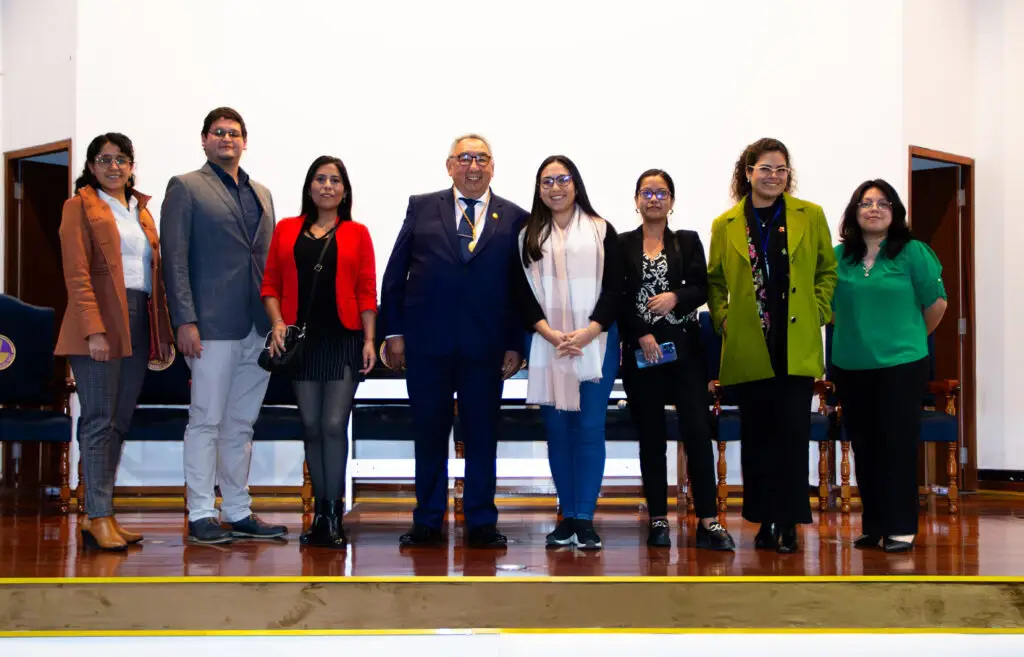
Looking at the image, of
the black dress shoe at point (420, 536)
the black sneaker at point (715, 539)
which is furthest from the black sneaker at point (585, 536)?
the black dress shoe at point (420, 536)

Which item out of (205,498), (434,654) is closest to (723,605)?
(434,654)

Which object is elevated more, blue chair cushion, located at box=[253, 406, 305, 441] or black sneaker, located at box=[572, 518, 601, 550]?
blue chair cushion, located at box=[253, 406, 305, 441]

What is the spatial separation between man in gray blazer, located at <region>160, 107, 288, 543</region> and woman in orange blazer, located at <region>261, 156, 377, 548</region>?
0.13 m

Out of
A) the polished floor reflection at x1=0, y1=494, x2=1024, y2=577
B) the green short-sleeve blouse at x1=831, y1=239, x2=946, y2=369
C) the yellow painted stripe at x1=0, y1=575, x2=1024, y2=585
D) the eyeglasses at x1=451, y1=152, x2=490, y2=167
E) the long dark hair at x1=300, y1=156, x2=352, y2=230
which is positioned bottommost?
the polished floor reflection at x1=0, y1=494, x2=1024, y2=577

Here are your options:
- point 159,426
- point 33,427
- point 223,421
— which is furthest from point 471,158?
point 33,427

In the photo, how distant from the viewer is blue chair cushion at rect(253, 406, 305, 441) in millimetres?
4613

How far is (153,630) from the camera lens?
99.5 inches

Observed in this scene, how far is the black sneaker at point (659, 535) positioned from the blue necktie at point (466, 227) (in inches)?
44.6

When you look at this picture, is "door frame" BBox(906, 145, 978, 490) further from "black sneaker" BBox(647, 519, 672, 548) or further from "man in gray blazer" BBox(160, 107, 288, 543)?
"man in gray blazer" BBox(160, 107, 288, 543)

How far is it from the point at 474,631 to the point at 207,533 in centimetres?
127

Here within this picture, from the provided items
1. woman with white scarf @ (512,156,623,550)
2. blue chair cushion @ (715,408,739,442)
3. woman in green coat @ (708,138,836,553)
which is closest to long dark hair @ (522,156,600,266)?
woman with white scarf @ (512,156,623,550)

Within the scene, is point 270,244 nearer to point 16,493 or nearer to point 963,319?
point 16,493

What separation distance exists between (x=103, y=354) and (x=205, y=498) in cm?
63

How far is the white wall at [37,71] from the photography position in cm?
560
